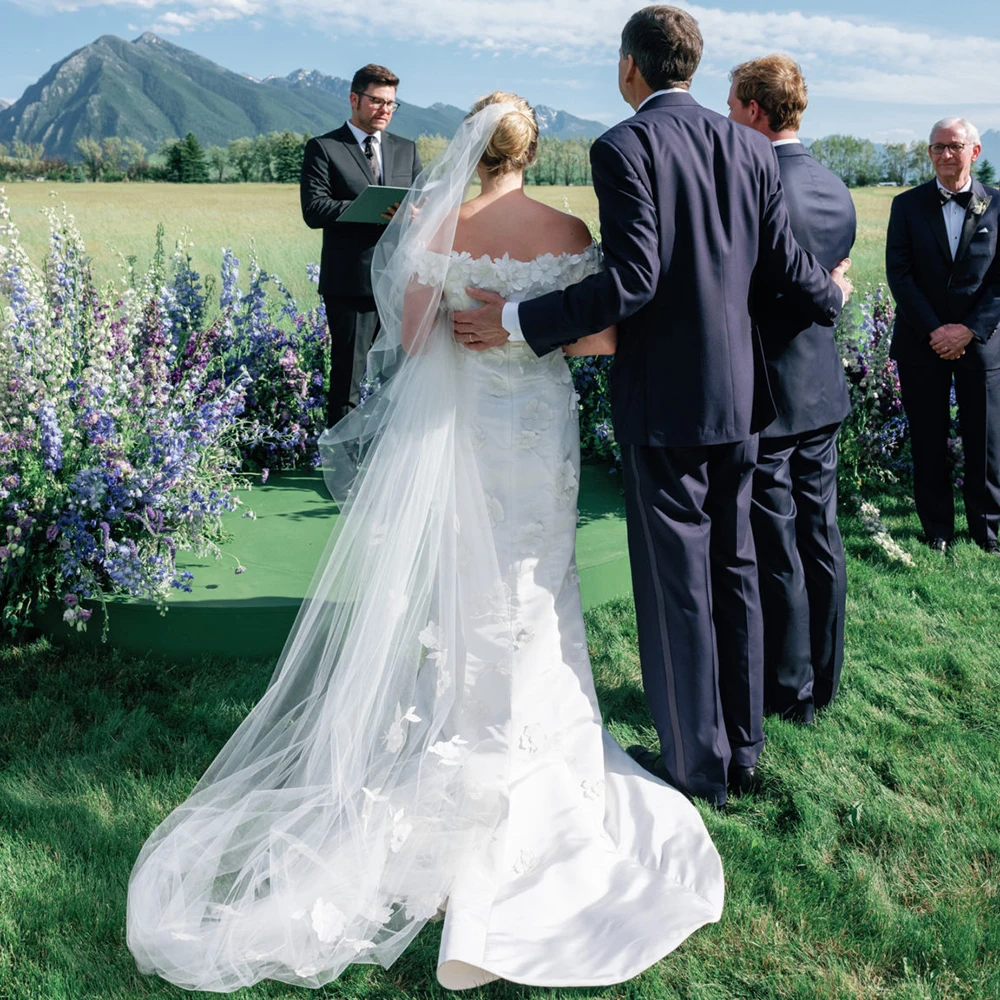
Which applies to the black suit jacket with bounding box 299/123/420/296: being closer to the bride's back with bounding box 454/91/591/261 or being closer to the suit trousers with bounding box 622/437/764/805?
the bride's back with bounding box 454/91/591/261

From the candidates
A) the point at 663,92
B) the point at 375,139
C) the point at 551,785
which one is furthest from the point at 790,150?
the point at 375,139

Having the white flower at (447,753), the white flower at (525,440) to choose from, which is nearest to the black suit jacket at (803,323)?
the white flower at (525,440)

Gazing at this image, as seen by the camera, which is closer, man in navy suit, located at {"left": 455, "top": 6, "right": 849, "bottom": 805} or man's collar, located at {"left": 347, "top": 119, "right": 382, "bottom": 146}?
man in navy suit, located at {"left": 455, "top": 6, "right": 849, "bottom": 805}

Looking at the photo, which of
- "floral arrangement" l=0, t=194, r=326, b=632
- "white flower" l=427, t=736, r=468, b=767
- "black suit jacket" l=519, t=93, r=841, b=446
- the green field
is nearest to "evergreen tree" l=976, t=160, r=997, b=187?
the green field

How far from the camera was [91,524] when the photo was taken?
4277 millimetres

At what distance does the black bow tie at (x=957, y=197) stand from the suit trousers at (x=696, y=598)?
328cm

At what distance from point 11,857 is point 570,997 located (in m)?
1.78

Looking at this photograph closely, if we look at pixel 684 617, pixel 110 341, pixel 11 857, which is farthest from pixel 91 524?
pixel 684 617

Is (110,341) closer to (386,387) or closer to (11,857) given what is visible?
(386,387)

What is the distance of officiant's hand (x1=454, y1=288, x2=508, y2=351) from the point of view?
3.01 m

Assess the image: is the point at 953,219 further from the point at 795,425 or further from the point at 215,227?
the point at 215,227

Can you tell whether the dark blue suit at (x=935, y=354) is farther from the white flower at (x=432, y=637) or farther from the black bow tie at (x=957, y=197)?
the white flower at (x=432, y=637)

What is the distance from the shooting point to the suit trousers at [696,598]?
10.2 ft

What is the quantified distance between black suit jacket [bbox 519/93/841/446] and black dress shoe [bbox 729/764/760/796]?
1.20 metres
